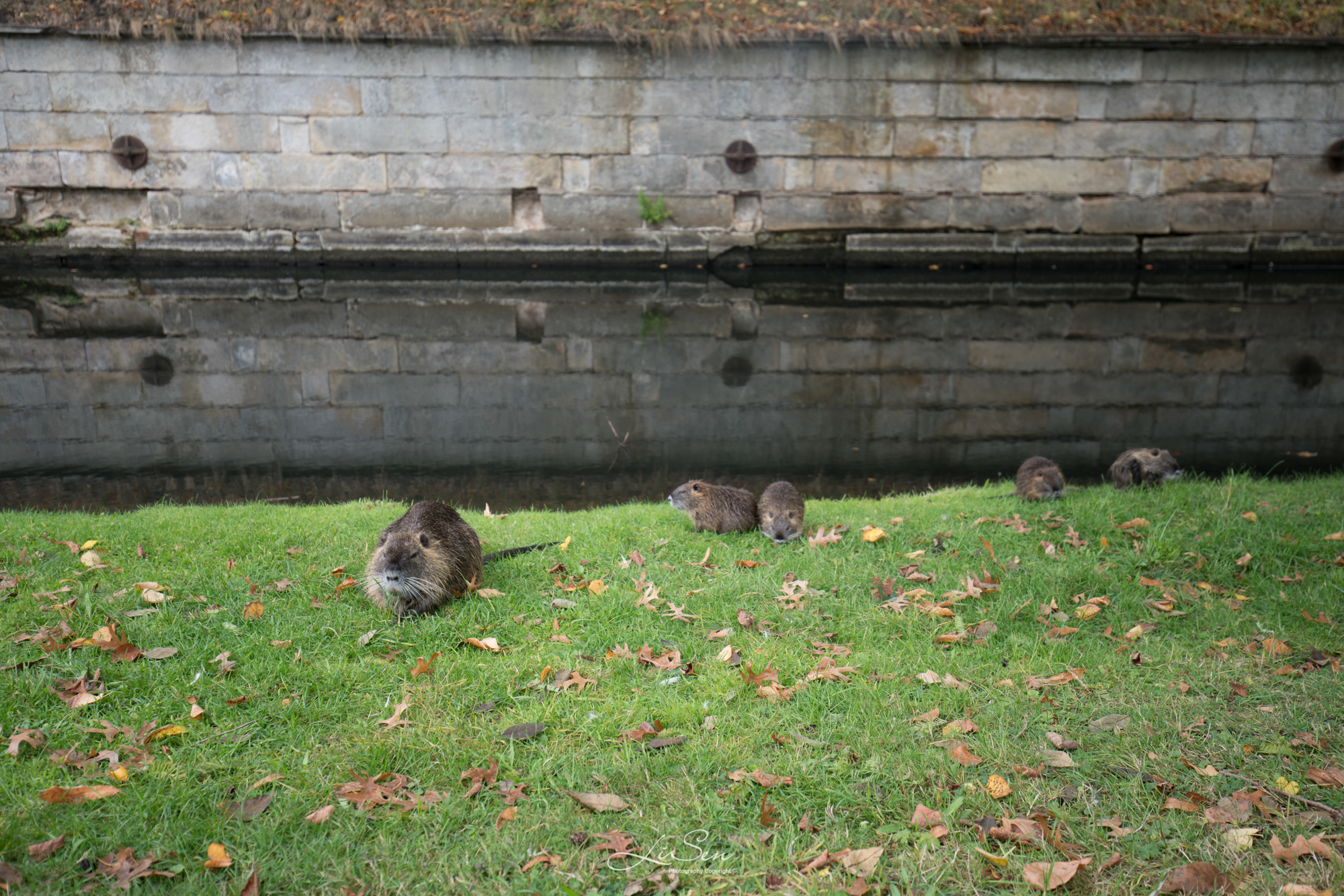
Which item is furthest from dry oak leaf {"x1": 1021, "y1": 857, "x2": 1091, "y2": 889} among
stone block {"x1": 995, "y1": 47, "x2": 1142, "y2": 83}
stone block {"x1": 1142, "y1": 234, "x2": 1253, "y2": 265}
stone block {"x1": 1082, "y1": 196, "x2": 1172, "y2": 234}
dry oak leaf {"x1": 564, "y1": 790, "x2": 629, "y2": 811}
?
stone block {"x1": 1142, "y1": 234, "x2": 1253, "y2": 265}

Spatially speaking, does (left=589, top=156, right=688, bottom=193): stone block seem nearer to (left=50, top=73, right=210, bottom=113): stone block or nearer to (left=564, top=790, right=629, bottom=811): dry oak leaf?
(left=50, top=73, right=210, bottom=113): stone block

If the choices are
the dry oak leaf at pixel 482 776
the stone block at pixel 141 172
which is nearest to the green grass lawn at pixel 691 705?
the dry oak leaf at pixel 482 776

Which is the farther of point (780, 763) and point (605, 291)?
point (605, 291)

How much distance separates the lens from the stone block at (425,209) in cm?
1462

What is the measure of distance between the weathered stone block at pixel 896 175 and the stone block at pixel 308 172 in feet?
23.6

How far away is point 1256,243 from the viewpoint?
1538cm

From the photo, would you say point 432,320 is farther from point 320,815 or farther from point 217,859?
point 217,859

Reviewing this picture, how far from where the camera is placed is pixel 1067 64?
14.5 meters

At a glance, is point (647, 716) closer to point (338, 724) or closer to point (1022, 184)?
point (338, 724)

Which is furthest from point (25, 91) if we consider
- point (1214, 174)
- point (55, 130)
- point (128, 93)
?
point (1214, 174)

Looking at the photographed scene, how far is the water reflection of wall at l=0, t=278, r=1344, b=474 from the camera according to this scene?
7.94 metres

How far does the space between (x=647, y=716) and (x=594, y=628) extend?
79 centimetres

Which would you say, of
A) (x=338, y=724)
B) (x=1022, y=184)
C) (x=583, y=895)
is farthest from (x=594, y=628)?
(x=1022, y=184)

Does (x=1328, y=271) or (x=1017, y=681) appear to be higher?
(x=1328, y=271)
